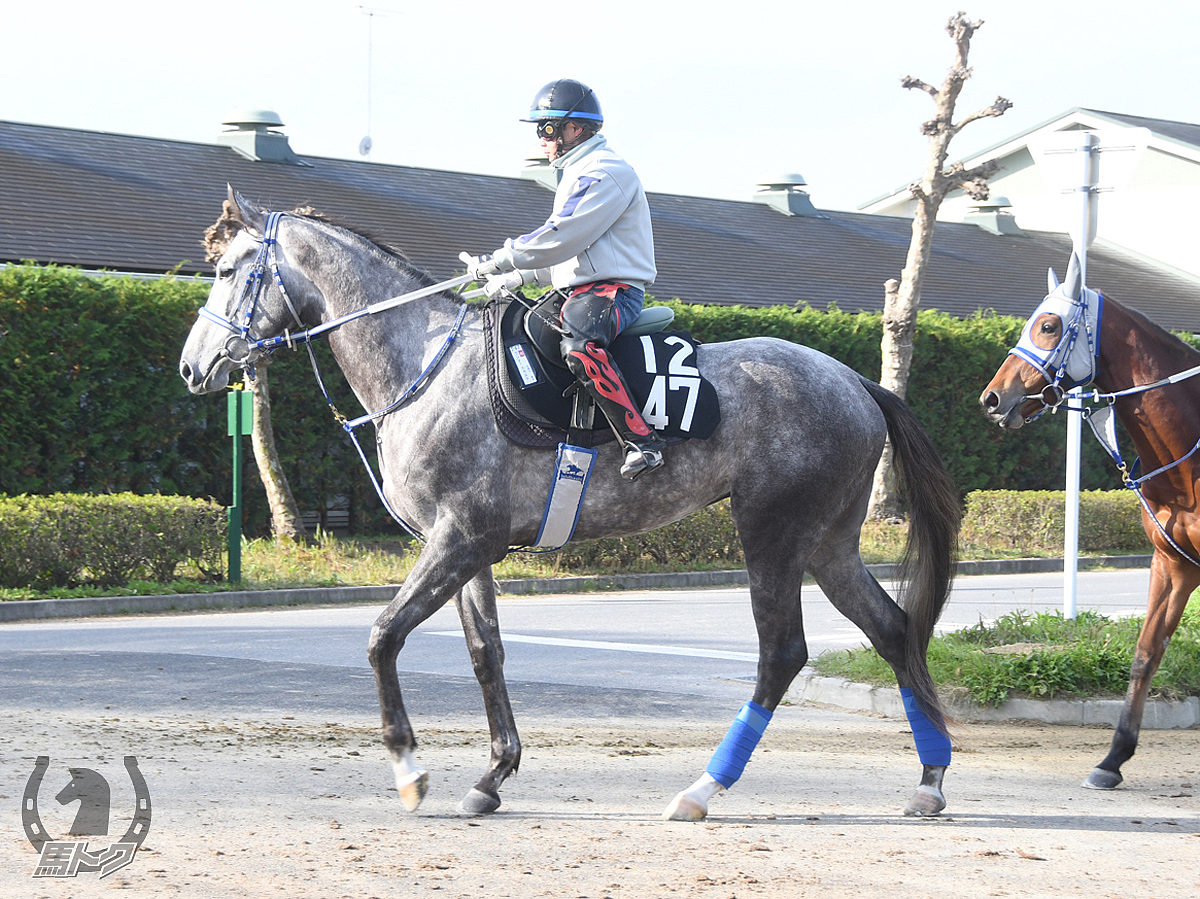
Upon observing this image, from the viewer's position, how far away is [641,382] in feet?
19.4

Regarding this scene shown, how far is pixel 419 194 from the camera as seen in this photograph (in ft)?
92.9

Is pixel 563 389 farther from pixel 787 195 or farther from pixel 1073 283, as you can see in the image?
pixel 787 195

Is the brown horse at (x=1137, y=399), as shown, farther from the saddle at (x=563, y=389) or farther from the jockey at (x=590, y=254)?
the jockey at (x=590, y=254)

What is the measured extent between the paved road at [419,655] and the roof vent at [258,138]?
15.4m

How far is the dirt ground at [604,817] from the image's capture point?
188 inches

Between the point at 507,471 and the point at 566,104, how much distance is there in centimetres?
161

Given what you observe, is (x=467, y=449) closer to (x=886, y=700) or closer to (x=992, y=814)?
(x=992, y=814)

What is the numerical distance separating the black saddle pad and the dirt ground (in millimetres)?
1670

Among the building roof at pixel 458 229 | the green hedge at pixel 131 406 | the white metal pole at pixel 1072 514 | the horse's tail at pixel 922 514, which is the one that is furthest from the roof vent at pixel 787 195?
the horse's tail at pixel 922 514

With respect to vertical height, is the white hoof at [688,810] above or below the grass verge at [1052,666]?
above

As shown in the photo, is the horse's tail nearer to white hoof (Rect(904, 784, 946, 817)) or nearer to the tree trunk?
white hoof (Rect(904, 784, 946, 817))

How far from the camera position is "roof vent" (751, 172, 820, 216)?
36.4m
